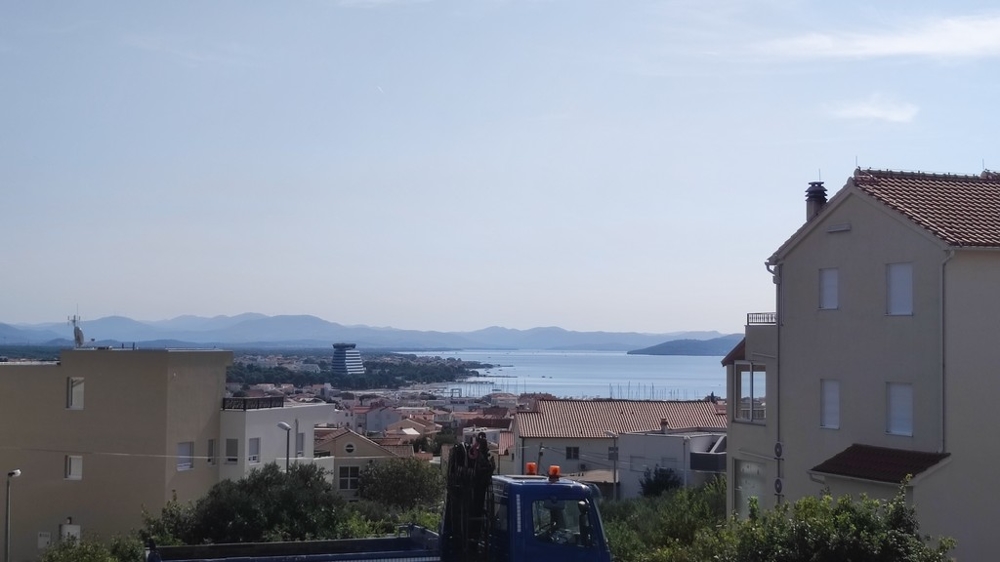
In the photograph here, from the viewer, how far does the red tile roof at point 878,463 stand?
21.2 m

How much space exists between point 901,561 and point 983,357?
982 centimetres

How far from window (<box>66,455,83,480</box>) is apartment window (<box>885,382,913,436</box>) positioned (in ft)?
94.6

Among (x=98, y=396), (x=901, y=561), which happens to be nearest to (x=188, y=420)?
(x=98, y=396)

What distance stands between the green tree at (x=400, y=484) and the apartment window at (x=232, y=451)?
846 inches

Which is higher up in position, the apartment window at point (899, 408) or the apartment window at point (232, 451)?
the apartment window at point (899, 408)

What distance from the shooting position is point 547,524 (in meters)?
14.3

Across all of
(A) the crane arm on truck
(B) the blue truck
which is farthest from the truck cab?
(A) the crane arm on truck

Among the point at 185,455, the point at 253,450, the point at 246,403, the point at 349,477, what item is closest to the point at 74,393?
the point at 185,455

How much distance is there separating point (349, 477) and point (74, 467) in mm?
29609

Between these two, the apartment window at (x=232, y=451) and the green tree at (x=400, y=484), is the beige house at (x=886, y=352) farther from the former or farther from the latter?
the green tree at (x=400, y=484)

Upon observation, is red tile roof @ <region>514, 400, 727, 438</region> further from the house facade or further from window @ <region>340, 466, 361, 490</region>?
window @ <region>340, 466, 361, 490</region>

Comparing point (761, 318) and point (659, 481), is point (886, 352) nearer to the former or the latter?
point (761, 318)

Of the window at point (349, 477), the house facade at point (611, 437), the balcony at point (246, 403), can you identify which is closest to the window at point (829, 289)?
the balcony at point (246, 403)

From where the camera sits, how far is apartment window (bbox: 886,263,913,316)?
896 inches
